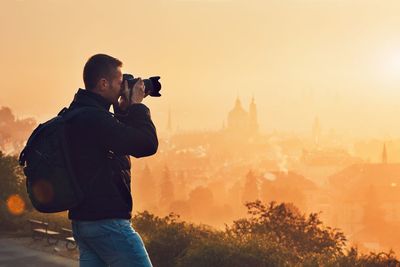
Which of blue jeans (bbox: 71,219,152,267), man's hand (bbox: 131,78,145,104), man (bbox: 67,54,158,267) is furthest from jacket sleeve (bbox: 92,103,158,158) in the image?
blue jeans (bbox: 71,219,152,267)

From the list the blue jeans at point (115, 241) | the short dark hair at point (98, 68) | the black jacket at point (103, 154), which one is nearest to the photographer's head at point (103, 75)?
the short dark hair at point (98, 68)

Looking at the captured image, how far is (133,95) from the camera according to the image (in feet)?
10.7

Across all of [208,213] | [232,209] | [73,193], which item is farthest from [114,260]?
[232,209]

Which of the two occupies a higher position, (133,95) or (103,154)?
(133,95)

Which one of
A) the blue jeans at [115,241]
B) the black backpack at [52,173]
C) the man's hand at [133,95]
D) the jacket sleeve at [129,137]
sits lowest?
the blue jeans at [115,241]

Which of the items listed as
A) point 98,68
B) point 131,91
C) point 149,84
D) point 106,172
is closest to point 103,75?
point 98,68

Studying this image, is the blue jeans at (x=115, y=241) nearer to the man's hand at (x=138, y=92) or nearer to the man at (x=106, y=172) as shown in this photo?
the man at (x=106, y=172)

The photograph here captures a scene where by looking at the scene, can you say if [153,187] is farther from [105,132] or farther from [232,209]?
[105,132]

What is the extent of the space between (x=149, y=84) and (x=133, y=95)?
196mm

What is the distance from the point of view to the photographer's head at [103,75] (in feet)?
10.2

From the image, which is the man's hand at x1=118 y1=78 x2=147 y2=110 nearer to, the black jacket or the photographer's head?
the photographer's head

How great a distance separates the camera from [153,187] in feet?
435

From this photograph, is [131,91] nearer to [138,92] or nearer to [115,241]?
[138,92]

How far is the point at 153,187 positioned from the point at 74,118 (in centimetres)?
13060
